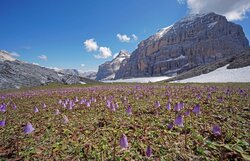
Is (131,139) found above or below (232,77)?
below

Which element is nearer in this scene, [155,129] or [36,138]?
[36,138]

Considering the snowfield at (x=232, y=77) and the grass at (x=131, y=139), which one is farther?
the snowfield at (x=232, y=77)

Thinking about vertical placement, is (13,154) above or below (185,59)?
below

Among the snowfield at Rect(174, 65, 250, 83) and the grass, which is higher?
the snowfield at Rect(174, 65, 250, 83)

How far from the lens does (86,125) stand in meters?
4.19

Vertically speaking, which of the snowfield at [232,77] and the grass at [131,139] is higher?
the snowfield at [232,77]

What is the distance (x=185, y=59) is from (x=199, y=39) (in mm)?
32554

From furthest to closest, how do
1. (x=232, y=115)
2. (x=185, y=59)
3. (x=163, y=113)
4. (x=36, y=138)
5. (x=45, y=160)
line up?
(x=185, y=59)
(x=163, y=113)
(x=232, y=115)
(x=36, y=138)
(x=45, y=160)

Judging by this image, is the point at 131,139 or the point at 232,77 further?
the point at 232,77

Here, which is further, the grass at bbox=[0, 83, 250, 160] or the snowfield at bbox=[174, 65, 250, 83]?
the snowfield at bbox=[174, 65, 250, 83]

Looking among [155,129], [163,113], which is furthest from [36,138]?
[163,113]

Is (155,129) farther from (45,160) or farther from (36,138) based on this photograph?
(36,138)

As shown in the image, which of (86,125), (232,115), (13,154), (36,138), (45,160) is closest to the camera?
(45,160)

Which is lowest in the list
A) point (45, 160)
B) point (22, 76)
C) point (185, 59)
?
point (45, 160)
